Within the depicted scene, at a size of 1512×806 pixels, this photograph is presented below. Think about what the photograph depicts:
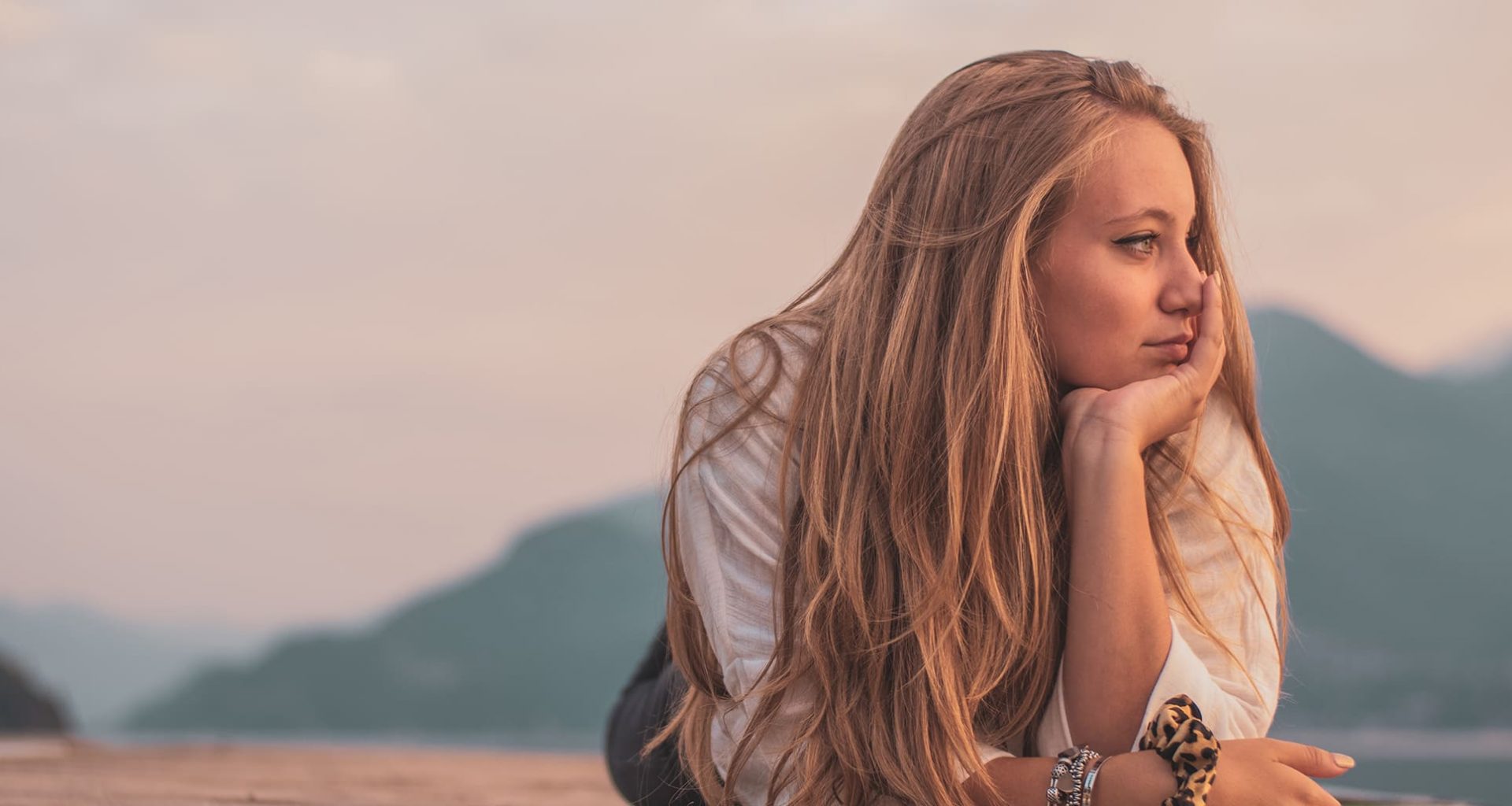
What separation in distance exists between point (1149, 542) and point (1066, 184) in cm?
44

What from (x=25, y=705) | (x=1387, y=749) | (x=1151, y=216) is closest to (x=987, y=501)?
(x=1151, y=216)

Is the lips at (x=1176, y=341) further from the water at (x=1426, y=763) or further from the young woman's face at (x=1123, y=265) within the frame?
the water at (x=1426, y=763)

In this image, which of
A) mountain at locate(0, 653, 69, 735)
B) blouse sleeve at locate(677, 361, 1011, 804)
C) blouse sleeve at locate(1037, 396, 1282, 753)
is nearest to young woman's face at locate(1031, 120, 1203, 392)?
blouse sleeve at locate(1037, 396, 1282, 753)

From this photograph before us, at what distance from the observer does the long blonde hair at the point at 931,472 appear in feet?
4.57

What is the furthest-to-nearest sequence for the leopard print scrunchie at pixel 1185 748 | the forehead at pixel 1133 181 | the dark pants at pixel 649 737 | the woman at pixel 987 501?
the dark pants at pixel 649 737 → the forehead at pixel 1133 181 → the woman at pixel 987 501 → the leopard print scrunchie at pixel 1185 748

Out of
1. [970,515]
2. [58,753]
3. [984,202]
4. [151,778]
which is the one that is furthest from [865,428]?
[58,753]

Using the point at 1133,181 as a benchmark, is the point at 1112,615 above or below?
below

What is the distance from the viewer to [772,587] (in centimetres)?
148

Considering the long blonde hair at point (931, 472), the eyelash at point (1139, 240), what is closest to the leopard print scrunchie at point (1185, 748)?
the long blonde hair at point (931, 472)

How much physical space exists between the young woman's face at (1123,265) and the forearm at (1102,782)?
0.50 metres

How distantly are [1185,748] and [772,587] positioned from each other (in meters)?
0.49

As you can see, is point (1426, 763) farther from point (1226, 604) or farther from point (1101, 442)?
point (1101, 442)

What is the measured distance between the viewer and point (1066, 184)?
4.97ft

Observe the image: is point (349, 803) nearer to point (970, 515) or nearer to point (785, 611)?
point (785, 611)
